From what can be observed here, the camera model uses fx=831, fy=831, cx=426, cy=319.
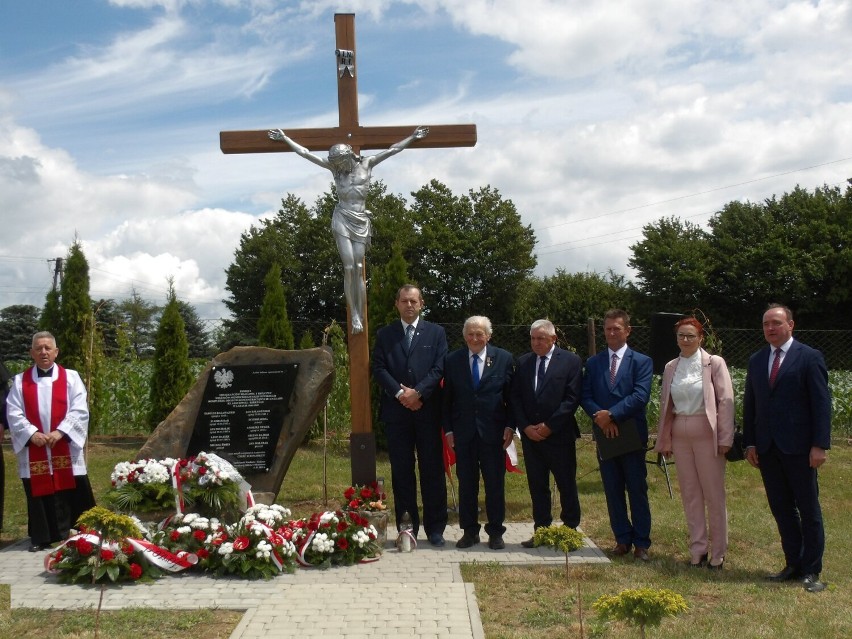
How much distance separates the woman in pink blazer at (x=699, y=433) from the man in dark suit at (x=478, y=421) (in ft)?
3.88

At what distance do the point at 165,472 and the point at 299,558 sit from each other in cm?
137

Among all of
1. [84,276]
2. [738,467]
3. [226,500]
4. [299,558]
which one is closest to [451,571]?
[299,558]

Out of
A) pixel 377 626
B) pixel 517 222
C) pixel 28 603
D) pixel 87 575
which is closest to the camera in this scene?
pixel 377 626

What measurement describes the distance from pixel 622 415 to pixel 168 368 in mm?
8571

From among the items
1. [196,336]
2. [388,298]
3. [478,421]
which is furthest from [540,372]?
[196,336]

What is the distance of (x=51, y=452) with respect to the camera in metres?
6.45

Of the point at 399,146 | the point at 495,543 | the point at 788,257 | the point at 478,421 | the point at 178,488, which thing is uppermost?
the point at 788,257

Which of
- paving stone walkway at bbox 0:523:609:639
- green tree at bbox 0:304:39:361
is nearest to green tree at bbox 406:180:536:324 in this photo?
green tree at bbox 0:304:39:361

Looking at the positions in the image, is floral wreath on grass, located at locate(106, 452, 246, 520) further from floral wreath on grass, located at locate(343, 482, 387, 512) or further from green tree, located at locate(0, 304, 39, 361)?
green tree, located at locate(0, 304, 39, 361)

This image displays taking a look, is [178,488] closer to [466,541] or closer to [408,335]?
[408,335]

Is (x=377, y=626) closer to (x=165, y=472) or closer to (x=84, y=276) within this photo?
(x=165, y=472)

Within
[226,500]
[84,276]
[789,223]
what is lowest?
[226,500]

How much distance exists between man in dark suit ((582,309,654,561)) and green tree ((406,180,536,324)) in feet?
86.0

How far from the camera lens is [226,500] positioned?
20.8 feet
